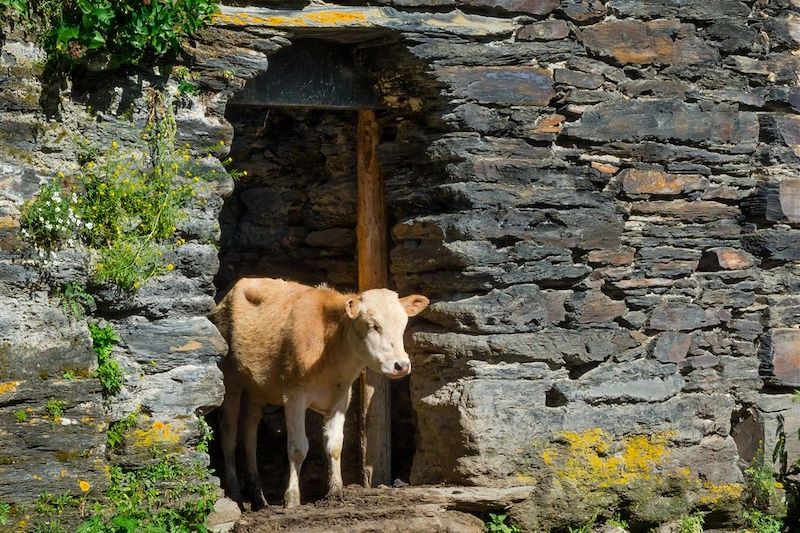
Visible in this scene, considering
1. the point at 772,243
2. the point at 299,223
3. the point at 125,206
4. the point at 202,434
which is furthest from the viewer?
the point at 299,223

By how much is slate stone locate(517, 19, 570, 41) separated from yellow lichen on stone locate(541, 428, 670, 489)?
2.37 meters

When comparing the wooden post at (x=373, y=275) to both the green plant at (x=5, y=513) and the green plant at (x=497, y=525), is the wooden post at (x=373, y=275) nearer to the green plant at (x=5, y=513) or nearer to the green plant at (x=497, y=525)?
the green plant at (x=497, y=525)

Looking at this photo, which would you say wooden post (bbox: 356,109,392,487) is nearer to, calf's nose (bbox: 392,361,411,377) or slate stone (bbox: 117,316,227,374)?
calf's nose (bbox: 392,361,411,377)

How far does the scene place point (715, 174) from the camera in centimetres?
750

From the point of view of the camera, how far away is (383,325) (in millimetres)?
6574

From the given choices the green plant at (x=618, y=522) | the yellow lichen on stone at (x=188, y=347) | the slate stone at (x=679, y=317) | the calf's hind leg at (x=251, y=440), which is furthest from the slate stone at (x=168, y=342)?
the slate stone at (x=679, y=317)

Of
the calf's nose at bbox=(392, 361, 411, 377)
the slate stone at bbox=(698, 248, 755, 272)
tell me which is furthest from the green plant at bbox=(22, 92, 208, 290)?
the slate stone at bbox=(698, 248, 755, 272)

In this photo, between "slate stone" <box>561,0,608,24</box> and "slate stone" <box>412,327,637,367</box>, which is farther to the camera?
"slate stone" <box>561,0,608,24</box>

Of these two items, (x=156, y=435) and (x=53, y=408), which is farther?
(x=156, y=435)

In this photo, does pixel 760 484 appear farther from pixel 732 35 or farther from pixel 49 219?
pixel 49 219

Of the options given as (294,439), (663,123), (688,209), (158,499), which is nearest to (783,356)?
(688,209)

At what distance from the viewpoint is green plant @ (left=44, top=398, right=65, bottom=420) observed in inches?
219

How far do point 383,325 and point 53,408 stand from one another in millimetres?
1892

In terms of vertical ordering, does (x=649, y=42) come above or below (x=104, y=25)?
above
